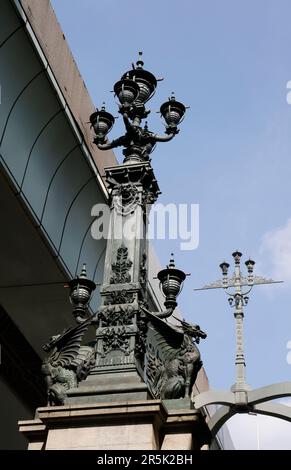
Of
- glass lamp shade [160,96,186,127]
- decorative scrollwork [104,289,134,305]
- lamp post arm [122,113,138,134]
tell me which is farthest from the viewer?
glass lamp shade [160,96,186,127]

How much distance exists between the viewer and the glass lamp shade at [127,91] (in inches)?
412

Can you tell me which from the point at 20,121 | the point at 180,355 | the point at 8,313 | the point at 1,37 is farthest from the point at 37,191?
the point at 180,355

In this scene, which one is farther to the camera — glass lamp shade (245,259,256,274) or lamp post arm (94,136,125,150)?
glass lamp shade (245,259,256,274)

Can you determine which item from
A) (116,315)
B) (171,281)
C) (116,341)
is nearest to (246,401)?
(171,281)

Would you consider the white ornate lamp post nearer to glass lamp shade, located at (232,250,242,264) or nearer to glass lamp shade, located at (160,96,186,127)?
glass lamp shade, located at (232,250,242,264)

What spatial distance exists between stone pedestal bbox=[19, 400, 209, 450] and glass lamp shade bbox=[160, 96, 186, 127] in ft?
14.5

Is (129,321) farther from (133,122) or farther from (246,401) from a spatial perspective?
(246,401)

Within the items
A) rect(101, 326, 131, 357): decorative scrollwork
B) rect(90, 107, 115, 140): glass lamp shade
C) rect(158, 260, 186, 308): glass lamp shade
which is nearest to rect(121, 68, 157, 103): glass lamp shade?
rect(90, 107, 115, 140): glass lamp shade

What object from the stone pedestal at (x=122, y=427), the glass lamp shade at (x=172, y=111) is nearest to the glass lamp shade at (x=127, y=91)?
the glass lamp shade at (x=172, y=111)

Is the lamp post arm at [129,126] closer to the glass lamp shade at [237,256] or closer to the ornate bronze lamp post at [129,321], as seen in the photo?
the ornate bronze lamp post at [129,321]

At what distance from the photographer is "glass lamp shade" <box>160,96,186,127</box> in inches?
418

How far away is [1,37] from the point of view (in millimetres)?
15477
